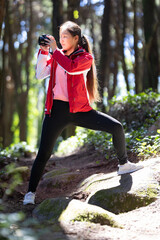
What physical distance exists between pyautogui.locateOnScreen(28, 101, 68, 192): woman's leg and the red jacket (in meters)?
0.11

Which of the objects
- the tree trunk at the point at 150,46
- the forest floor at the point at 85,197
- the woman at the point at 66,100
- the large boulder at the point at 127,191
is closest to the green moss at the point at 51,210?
the forest floor at the point at 85,197

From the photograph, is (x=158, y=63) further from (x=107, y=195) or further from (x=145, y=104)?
(x=107, y=195)

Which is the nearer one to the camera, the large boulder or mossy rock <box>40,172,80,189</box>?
the large boulder

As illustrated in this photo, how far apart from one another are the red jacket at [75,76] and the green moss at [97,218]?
139cm

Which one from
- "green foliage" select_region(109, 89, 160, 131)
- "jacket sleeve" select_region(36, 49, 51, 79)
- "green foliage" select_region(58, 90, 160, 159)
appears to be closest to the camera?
"jacket sleeve" select_region(36, 49, 51, 79)

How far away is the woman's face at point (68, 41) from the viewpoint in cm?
426

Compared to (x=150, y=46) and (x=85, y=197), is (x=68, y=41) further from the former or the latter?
(x=150, y=46)

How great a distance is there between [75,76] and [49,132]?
2.71 ft

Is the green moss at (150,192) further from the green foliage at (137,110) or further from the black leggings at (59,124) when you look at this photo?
the green foliage at (137,110)

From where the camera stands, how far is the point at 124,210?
4.07 metres

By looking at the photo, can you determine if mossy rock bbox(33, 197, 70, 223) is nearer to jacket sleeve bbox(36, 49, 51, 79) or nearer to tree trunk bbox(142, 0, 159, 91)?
jacket sleeve bbox(36, 49, 51, 79)

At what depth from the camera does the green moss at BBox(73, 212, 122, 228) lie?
338 centimetres

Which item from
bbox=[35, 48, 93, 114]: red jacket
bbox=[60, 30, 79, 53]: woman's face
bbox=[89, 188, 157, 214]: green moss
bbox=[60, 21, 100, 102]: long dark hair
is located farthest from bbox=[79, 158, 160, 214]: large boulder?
bbox=[60, 30, 79, 53]: woman's face

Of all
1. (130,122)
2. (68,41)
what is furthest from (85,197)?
(130,122)
